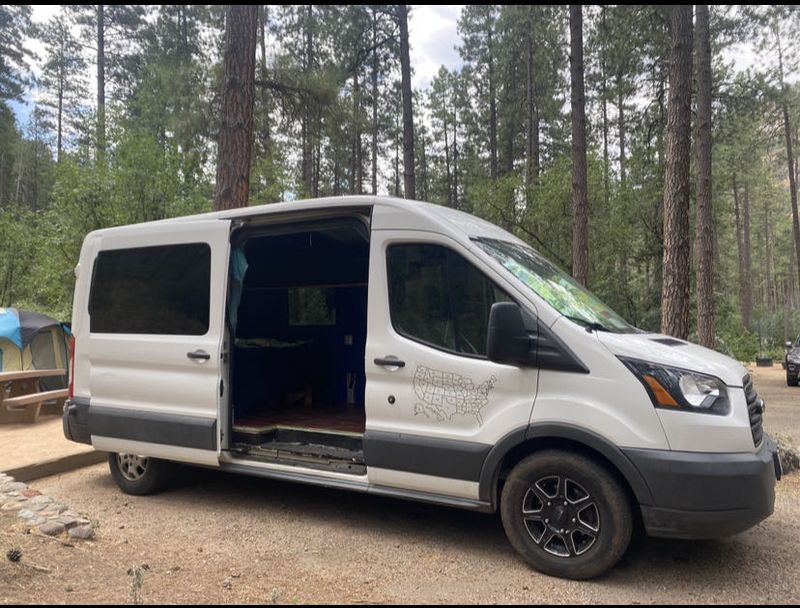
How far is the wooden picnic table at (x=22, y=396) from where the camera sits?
335 inches

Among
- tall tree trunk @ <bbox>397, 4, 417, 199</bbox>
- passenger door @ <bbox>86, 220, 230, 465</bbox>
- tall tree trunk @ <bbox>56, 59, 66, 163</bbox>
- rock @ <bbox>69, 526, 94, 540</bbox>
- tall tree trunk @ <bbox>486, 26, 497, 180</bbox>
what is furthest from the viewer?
tall tree trunk @ <bbox>56, 59, 66, 163</bbox>

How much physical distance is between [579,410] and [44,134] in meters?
42.5

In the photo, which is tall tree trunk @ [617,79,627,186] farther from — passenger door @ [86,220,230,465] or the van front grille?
passenger door @ [86,220,230,465]

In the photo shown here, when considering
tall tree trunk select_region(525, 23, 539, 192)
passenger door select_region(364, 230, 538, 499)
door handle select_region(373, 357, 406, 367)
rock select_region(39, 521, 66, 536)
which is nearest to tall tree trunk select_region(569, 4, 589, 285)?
passenger door select_region(364, 230, 538, 499)

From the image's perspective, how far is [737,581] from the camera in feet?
11.9

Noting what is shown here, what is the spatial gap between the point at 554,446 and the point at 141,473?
387 centimetres

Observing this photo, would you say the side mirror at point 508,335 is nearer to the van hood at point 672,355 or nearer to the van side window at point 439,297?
the van side window at point 439,297

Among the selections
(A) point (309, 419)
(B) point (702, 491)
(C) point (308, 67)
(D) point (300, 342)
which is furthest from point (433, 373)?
(C) point (308, 67)

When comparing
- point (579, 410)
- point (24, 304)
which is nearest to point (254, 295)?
point (579, 410)

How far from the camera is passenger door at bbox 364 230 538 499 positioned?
3.87 meters

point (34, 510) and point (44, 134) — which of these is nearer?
point (34, 510)

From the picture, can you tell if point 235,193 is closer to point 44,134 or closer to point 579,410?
point 579,410

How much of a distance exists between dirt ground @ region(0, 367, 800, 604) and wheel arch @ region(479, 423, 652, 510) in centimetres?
53

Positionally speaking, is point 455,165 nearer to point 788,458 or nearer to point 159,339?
point 788,458
